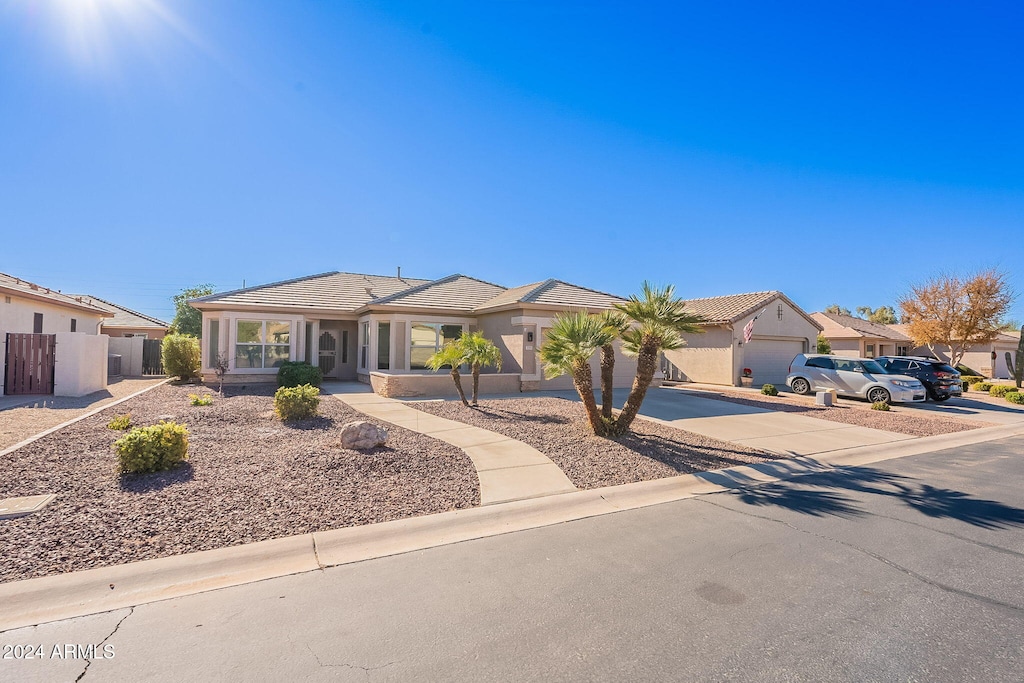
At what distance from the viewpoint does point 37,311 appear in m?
17.1

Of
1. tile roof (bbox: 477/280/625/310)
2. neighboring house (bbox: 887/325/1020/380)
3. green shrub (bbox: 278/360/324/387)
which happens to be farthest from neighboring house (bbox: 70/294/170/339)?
neighboring house (bbox: 887/325/1020/380)

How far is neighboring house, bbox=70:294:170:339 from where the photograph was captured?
28516mm

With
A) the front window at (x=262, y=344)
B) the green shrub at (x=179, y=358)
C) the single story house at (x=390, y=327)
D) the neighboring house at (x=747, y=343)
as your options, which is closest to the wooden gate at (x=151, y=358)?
the green shrub at (x=179, y=358)

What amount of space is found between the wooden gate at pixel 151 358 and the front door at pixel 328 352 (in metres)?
8.07

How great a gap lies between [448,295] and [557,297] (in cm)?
467

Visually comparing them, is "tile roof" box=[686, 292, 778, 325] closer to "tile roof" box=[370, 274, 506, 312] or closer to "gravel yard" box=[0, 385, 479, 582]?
"tile roof" box=[370, 274, 506, 312]

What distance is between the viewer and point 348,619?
3336 millimetres

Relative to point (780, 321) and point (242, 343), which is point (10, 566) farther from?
point (780, 321)

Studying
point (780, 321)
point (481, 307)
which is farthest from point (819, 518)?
point (780, 321)

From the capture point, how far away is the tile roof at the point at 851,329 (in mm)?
32469

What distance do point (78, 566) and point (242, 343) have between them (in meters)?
14.8

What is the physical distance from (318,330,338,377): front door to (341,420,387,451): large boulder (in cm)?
1346

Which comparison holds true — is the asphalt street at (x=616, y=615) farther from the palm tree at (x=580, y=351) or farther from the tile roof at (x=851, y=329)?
the tile roof at (x=851, y=329)

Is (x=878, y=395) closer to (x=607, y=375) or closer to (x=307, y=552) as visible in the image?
(x=607, y=375)
